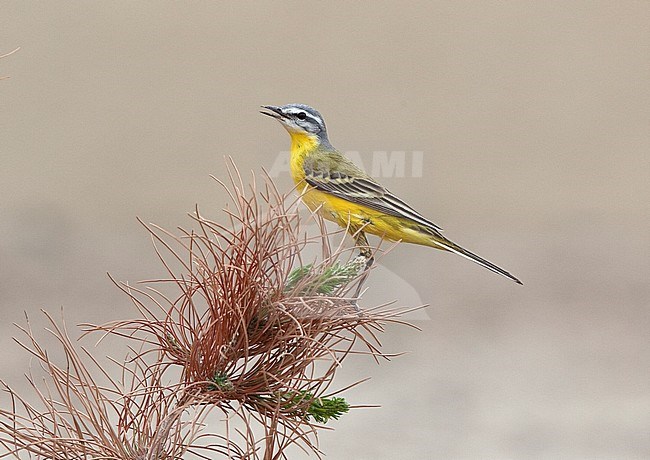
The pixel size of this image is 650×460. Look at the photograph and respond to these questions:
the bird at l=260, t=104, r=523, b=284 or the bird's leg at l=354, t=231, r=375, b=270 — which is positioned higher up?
the bird at l=260, t=104, r=523, b=284

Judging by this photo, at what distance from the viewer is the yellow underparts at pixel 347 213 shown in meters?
0.72

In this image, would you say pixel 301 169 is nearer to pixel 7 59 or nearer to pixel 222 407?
pixel 222 407

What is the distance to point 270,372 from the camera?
0.66 m

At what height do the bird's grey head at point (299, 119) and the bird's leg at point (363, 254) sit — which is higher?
the bird's grey head at point (299, 119)

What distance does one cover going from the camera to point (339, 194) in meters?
0.72

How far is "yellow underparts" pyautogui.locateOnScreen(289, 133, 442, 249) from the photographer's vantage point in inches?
28.5

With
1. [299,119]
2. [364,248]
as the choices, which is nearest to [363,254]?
[364,248]

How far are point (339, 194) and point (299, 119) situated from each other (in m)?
0.07

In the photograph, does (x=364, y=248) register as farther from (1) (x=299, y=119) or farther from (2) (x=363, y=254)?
(1) (x=299, y=119)

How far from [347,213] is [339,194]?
18 mm

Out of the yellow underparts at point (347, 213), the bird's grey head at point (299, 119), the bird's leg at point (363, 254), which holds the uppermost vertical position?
the bird's grey head at point (299, 119)

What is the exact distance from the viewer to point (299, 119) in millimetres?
718

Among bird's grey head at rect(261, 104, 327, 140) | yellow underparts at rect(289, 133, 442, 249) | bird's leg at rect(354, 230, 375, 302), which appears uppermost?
bird's grey head at rect(261, 104, 327, 140)

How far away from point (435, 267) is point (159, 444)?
1.77 ft
